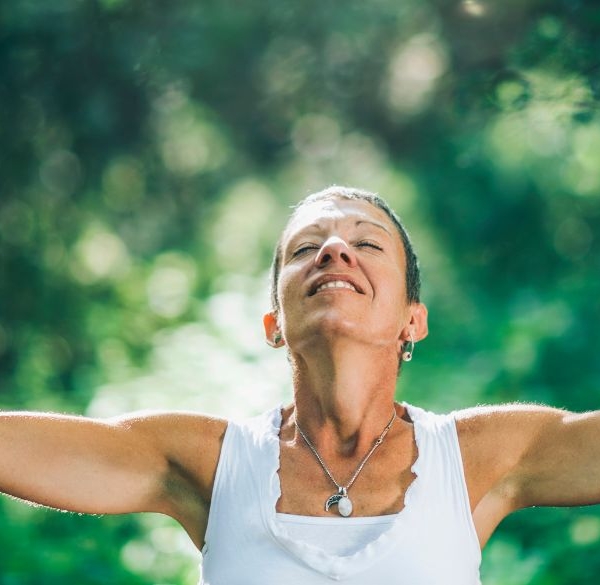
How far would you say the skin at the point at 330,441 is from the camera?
4.85 ft

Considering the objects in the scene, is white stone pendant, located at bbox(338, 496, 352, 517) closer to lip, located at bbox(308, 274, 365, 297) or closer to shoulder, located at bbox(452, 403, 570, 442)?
shoulder, located at bbox(452, 403, 570, 442)

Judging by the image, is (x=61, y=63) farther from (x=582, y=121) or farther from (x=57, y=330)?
(x=582, y=121)

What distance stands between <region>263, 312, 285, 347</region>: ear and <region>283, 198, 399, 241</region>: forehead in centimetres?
16

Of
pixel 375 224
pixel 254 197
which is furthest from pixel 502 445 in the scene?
pixel 254 197

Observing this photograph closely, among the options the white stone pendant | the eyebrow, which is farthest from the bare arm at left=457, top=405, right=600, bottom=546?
the eyebrow

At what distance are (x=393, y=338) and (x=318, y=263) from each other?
7.6 inches

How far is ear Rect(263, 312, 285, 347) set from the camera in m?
1.82

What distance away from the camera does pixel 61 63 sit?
16.0 ft

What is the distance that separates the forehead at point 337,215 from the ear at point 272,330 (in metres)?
0.16

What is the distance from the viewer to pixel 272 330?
1837 millimetres

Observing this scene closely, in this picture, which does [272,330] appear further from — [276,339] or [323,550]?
[323,550]

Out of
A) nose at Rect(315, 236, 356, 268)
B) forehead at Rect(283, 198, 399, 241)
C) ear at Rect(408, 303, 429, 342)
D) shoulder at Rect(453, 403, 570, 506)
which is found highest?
forehead at Rect(283, 198, 399, 241)

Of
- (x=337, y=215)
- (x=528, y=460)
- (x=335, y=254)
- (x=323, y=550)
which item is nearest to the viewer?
(x=323, y=550)

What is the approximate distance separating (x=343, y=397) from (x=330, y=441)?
0.08 metres
